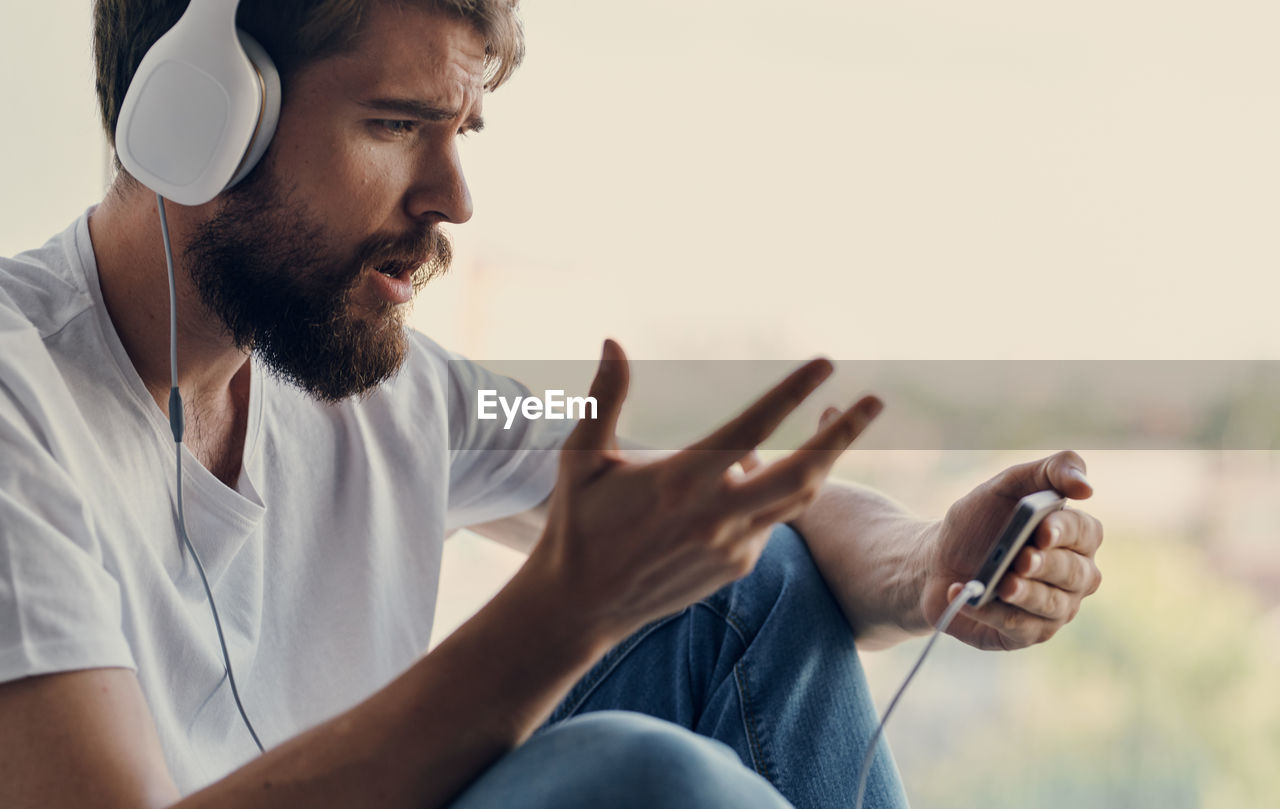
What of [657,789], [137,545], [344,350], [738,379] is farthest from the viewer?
[738,379]

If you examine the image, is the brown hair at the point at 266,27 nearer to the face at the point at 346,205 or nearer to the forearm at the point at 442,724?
the face at the point at 346,205

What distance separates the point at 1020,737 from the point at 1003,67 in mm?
1724

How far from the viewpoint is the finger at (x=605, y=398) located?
546 mm

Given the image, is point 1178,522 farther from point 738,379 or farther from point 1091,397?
point 738,379

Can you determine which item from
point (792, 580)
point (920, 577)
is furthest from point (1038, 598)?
point (792, 580)

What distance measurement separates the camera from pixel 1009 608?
87 centimetres

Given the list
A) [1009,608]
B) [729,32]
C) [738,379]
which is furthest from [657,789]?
[729,32]

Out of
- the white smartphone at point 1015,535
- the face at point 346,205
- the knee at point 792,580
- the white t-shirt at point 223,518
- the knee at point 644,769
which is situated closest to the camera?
the knee at point 644,769

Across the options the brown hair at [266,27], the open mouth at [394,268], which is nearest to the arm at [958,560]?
the open mouth at [394,268]

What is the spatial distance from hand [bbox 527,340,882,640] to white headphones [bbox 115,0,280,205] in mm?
466

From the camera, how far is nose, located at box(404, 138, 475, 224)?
0.94 meters

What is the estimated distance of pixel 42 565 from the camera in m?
0.64

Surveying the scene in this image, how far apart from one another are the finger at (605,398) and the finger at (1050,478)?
0.47 meters

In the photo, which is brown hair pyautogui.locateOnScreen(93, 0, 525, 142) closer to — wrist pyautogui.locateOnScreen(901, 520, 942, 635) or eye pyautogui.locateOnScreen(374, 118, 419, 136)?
eye pyautogui.locateOnScreen(374, 118, 419, 136)
